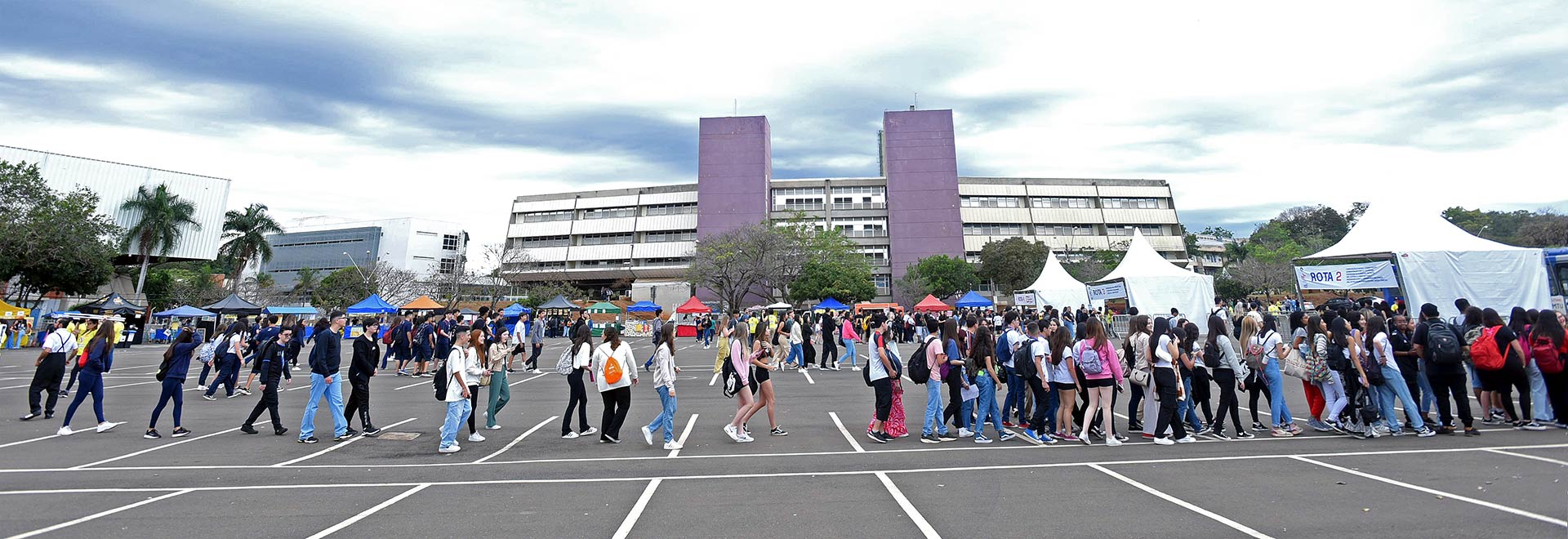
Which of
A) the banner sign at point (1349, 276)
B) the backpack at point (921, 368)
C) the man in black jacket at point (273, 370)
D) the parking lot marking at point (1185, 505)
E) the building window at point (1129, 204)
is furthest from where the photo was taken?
the building window at point (1129, 204)

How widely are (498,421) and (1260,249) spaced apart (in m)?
69.9

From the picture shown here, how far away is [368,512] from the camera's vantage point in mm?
5645

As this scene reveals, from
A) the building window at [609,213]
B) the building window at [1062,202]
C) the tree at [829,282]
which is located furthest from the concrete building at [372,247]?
the building window at [1062,202]

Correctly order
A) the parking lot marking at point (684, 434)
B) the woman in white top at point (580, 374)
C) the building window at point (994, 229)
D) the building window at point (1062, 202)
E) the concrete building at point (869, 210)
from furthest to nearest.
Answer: the building window at point (1062, 202) < the building window at point (994, 229) < the concrete building at point (869, 210) < the woman in white top at point (580, 374) < the parking lot marking at point (684, 434)

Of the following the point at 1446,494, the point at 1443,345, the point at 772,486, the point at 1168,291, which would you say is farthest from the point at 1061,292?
the point at 772,486

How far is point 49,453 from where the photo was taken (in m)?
8.16

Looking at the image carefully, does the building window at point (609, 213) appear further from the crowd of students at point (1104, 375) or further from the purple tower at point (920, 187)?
the crowd of students at point (1104, 375)

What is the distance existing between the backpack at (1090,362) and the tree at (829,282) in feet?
149

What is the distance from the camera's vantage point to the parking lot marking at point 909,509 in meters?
5.01

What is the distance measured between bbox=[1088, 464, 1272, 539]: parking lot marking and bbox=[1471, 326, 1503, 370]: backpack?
531cm

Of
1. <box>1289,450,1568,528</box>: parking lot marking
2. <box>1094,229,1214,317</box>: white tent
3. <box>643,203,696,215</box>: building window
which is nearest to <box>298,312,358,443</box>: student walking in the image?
<box>1289,450,1568,528</box>: parking lot marking

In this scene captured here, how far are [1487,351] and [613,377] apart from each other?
10.4m

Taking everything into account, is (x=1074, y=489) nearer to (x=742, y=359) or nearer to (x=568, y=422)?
(x=742, y=359)

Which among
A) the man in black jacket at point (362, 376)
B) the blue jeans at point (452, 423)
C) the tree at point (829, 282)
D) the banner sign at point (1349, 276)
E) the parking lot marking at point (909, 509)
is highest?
the tree at point (829, 282)
